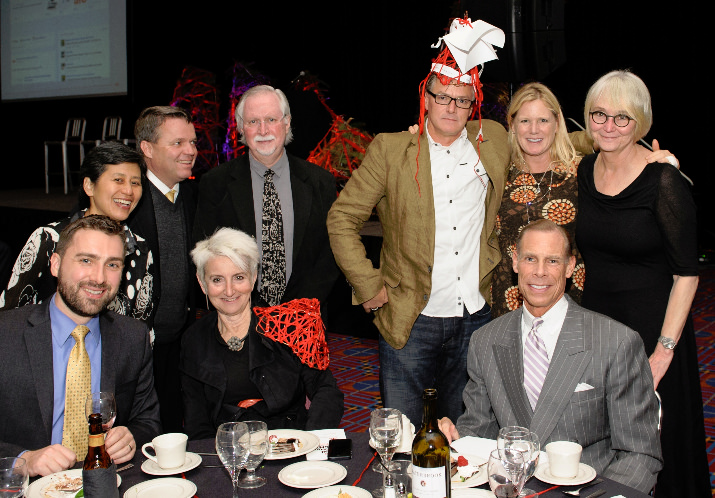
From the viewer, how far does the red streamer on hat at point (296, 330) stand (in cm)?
256

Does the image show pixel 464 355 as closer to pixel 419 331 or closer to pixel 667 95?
pixel 419 331

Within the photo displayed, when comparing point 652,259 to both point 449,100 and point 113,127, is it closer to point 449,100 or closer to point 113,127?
point 449,100

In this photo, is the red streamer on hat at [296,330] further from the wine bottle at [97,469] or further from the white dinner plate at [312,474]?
the wine bottle at [97,469]

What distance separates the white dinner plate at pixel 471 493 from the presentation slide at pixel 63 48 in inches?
377

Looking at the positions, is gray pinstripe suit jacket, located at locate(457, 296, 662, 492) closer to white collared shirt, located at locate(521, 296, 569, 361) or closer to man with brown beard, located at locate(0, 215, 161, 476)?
white collared shirt, located at locate(521, 296, 569, 361)

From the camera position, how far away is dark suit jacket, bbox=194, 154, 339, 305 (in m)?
3.03

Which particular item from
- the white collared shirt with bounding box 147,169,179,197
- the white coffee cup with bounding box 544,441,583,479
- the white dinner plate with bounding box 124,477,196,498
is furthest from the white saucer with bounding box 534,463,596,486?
the white collared shirt with bounding box 147,169,179,197

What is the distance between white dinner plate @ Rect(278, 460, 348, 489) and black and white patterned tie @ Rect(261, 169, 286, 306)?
1.32 m

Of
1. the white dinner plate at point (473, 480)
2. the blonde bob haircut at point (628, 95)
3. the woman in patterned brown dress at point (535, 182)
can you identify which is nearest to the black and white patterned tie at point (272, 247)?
the woman in patterned brown dress at point (535, 182)

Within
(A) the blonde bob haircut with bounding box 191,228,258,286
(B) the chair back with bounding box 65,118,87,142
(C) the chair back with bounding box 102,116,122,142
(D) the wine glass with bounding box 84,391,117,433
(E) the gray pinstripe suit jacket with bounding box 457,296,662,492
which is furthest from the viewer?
(B) the chair back with bounding box 65,118,87,142

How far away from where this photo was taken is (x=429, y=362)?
9.37ft

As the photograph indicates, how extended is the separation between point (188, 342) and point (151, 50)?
8.88 m

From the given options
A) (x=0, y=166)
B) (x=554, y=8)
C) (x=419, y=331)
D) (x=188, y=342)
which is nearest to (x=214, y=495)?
(x=188, y=342)

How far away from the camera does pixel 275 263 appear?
3025mm
